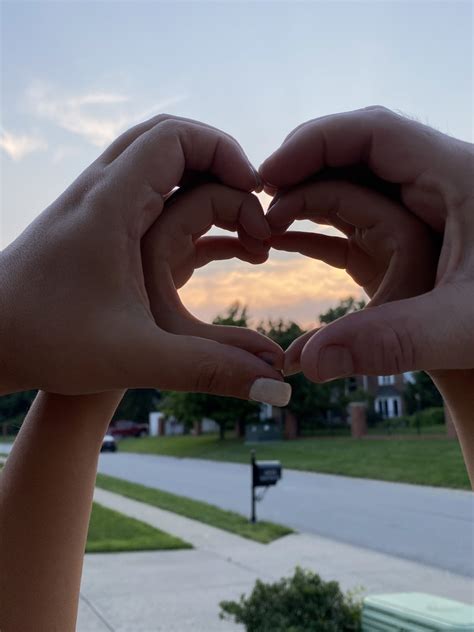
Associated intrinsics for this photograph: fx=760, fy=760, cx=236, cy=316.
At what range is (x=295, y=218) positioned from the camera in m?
1.41

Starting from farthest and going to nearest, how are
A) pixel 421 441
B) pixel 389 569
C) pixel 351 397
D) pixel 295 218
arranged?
pixel 351 397 → pixel 421 441 → pixel 389 569 → pixel 295 218

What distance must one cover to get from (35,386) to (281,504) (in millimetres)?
13191

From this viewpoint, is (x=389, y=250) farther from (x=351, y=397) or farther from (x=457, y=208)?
(x=351, y=397)

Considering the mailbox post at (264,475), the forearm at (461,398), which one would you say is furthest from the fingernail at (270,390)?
the mailbox post at (264,475)

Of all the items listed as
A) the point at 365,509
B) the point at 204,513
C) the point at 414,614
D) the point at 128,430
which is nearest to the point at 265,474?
the point at 204,513

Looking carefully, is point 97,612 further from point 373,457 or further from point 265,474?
point 373,457

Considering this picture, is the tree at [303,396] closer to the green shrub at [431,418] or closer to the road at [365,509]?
the green shrub at [431,418]

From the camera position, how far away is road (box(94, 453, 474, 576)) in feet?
31.3

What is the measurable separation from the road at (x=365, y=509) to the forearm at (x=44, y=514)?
25.0 feet

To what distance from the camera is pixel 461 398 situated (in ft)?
4.09

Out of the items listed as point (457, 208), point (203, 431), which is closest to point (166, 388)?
point (457, 208)

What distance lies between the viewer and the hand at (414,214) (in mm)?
1094

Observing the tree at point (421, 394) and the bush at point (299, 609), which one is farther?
the tree at point (421, 394)

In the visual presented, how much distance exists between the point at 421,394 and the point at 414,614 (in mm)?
29869
